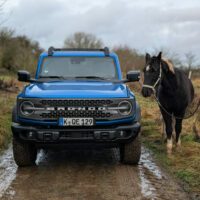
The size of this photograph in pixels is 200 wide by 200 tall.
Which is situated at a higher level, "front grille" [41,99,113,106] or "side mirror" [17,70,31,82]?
"side mirror" [17,70,31,82]

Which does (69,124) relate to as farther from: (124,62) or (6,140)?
(124,62)

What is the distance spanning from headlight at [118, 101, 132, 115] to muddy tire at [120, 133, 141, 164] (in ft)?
1.93

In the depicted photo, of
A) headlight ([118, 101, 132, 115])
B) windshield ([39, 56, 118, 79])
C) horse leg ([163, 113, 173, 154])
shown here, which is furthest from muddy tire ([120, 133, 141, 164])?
windshield ([39, 56, 118, 79])

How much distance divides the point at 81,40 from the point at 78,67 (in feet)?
131

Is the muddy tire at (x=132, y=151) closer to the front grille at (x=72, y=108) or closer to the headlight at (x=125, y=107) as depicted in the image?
the headlight at (x=125, y=107)

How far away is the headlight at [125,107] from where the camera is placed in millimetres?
5934

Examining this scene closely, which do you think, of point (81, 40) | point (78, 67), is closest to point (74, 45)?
point (81, 40)

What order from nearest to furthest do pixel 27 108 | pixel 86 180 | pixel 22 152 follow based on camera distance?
1. pixel 86 180
2. pixel 27 108
3. pixel 22 152

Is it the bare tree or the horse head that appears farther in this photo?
the bare tree

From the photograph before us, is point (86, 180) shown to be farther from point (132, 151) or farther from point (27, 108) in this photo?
point (27, 108)

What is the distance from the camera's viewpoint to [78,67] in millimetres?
7340

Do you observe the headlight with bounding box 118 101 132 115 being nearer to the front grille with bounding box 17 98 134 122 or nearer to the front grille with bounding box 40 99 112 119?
the front grille with bounding box 17 98 134 122

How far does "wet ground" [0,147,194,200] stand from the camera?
479cm

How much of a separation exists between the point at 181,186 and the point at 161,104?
2.84 metres
